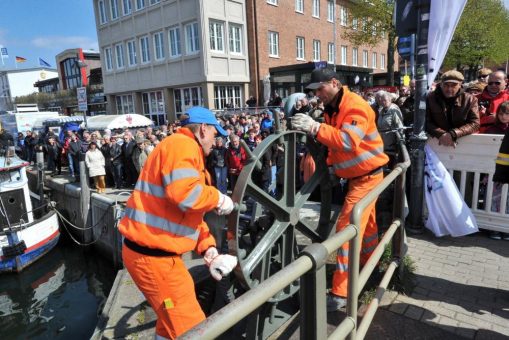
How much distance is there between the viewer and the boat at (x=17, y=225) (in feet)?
32.2

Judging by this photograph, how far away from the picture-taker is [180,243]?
251 centimetres

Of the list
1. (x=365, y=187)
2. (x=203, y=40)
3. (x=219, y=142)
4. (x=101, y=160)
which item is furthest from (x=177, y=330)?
(x=203, y=40)

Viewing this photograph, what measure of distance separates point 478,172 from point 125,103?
27530 mm

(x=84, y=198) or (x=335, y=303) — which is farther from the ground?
(x=335, y=303)

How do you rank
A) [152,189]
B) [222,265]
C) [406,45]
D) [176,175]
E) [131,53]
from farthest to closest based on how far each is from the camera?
[131,53] < [406,45] < [222,265] < [152,189] < [176,175]

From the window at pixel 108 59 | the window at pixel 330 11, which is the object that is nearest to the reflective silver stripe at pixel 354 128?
the window at pixel 108 59

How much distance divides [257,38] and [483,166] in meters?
20.1

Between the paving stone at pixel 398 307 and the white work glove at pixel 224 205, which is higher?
the white work glove at pixel 224 205

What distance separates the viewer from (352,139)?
2.94m

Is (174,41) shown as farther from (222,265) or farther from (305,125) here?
(222,265)

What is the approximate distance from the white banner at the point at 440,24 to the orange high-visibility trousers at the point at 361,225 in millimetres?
1871

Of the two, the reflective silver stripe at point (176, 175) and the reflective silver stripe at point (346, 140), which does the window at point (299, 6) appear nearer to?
the reflective silver stripe at point (346, 140)

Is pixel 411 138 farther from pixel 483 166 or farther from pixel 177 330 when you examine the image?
pixel 177 330

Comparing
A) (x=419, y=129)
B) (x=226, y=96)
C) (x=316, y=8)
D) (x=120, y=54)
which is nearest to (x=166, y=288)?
(x=419, y=129)
